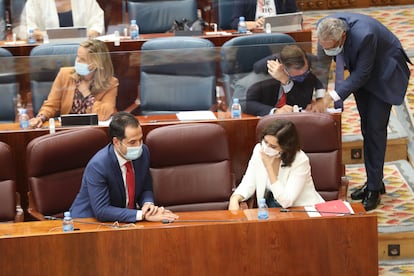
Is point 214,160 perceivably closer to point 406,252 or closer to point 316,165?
point 316,165

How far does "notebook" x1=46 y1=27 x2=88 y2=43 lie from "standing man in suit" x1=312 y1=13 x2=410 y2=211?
181 centimetres

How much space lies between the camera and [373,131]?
16.9 feet

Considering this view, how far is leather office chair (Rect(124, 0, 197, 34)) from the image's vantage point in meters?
6.99

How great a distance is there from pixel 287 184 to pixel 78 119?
1170 mm

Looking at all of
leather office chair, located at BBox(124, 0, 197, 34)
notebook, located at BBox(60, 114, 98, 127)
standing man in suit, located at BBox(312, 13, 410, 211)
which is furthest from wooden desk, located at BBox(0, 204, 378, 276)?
leather office chair, located at BBox(124, 0, 197, 34)

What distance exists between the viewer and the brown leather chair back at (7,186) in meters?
4.49

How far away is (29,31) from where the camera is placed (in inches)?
255

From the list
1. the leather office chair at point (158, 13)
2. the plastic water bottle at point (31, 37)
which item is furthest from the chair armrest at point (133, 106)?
the leather office chair at point (158, 13)

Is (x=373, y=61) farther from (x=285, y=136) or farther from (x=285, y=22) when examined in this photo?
(x=285, y=22)

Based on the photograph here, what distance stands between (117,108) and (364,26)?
4.33ft

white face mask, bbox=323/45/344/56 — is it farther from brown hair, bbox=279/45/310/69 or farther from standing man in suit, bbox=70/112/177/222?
standing man in suit, bbox=70/112/177/222

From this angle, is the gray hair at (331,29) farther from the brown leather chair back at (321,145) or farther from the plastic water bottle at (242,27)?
the plastic water bottle at (242,27)

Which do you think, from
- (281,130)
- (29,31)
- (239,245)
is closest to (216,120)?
(281,130)

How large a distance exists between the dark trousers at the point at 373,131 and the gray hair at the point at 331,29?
15.0 inches
